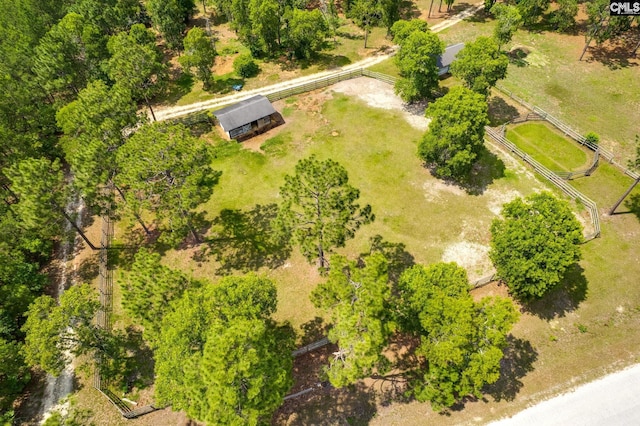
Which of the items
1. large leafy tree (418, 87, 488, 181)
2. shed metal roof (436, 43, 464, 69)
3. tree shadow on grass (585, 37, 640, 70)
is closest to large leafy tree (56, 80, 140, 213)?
large leafy tree (418, 87, 488, 181)

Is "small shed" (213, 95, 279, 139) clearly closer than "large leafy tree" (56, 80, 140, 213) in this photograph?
No

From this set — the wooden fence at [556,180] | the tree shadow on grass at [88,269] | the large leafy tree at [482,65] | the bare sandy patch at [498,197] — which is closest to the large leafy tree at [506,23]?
the large leafy tree at [482,65]

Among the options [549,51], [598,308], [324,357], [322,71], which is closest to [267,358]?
[324,357]

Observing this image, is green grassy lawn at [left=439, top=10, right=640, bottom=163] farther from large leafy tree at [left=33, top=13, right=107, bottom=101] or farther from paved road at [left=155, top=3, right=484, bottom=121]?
large leafy tree at [left=33, top=13, right=107, bottom=101]

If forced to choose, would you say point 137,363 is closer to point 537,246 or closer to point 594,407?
point 537,246

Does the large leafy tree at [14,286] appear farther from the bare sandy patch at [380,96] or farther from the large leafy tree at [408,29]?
the large leafy tree at [408,29]

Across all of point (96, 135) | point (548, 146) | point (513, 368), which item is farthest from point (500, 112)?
point (96, 135)
